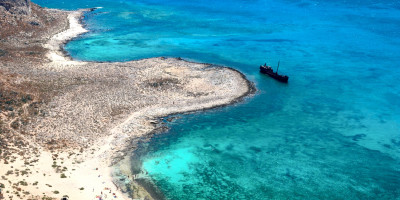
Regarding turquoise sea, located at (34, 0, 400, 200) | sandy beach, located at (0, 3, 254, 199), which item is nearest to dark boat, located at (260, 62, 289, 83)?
turquoise sea, located at (34, 0, 400, 200)

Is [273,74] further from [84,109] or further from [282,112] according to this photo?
[84,109]

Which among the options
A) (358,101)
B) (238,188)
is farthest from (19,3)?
(358,101)

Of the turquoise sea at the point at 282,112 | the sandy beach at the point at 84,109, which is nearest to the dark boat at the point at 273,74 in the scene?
the turquoise sea at the point at 282,112

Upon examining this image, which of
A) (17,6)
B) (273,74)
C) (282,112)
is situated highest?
(17,6)

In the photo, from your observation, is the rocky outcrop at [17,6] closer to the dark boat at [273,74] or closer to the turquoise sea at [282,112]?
the turquoise sea at [282,112]

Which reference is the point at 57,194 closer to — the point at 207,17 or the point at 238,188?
the point at 238,188

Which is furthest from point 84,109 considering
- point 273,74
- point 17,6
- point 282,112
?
point 17,6

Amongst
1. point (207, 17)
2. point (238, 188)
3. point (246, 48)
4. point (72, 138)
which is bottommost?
point (238, 188)
